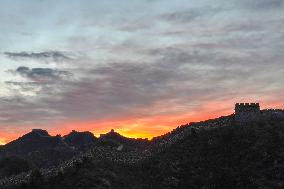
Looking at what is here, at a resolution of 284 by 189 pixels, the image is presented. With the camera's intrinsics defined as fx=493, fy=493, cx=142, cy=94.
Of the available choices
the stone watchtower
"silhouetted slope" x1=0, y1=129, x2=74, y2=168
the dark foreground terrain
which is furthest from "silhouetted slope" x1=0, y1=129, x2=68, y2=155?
the stone watchtower

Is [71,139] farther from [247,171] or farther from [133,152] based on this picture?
[247,171]

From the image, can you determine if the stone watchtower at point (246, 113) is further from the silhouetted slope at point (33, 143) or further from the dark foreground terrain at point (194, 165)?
the silhouetted slope at point (33, 143)

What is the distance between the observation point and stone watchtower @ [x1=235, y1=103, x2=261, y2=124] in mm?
85188

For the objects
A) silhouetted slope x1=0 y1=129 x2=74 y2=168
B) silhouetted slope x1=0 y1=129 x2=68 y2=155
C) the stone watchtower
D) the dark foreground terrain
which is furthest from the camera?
silhouetted slope x1=0 y1=129 x2=68 y2=155

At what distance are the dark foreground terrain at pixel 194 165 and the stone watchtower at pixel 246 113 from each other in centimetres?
166

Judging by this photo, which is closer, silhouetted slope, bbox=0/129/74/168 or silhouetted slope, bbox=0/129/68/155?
silhouetted slope, bbox=0/129/74/168

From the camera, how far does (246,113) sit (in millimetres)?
85562

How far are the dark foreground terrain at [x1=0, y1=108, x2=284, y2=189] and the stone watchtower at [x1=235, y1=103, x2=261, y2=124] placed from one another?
1.66 m

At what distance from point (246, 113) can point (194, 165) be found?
18.3 meters

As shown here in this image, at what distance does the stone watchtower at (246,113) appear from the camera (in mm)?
85188

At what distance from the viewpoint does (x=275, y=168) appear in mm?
66875

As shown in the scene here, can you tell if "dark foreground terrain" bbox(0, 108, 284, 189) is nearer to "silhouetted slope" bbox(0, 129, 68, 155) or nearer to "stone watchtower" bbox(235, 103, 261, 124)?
"stone watchtower" bbox(235, 103, 261, 124)

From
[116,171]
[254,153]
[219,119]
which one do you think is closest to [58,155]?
[219,119]

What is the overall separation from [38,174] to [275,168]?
33.8 meters
